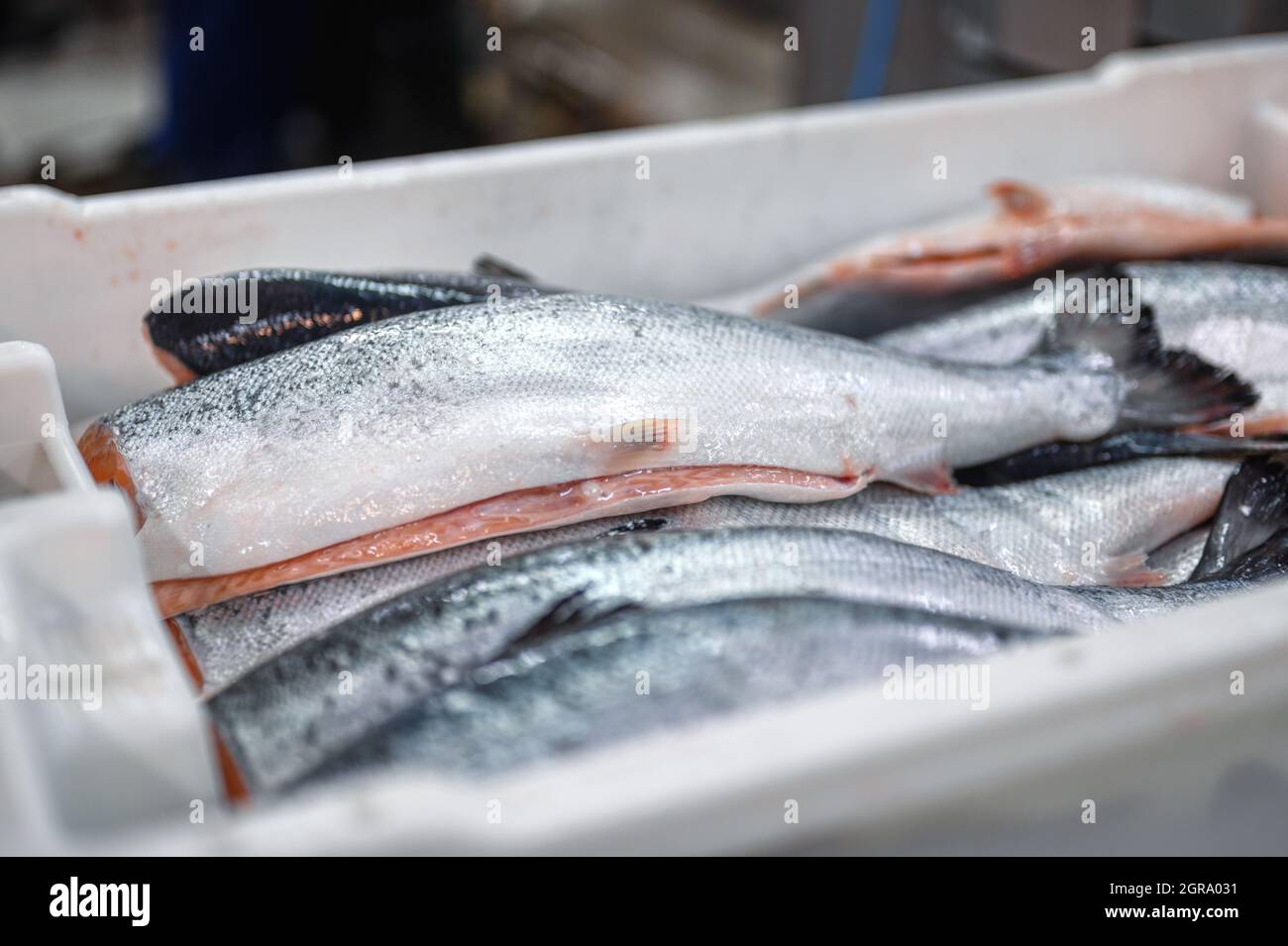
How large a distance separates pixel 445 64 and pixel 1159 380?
3.16 metres

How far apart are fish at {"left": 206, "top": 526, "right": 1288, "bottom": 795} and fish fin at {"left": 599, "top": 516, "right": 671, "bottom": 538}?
0.12 m

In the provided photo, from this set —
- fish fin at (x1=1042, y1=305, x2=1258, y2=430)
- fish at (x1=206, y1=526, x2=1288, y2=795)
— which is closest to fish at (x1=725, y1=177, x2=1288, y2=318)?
fish fin at (x1=1042, y1=305, x2=1258, y2=430)

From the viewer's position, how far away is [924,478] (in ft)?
3.99

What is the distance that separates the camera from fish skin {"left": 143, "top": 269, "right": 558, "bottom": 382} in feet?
4.07

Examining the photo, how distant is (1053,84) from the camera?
191cm

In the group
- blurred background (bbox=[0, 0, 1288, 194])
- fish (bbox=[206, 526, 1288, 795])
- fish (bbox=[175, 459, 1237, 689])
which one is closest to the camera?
fish (bbox=[206, 526, 1288, 795])

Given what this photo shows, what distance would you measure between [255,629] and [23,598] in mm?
328

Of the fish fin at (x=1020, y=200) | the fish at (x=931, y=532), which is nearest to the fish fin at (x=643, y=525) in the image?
the fish at (x=931, y=532)

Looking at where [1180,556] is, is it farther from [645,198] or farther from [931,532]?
[645,198]

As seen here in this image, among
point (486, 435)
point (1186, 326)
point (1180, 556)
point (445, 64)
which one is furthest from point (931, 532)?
point (445, 64)

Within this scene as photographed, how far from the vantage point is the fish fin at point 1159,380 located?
52.4 inches

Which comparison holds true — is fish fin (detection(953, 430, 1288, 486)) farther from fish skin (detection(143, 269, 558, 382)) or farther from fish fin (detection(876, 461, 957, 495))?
fish skin (detection(143, 269, 558, 382))
